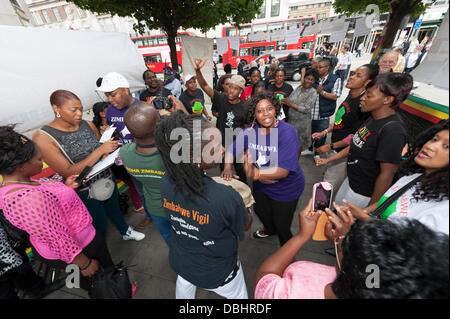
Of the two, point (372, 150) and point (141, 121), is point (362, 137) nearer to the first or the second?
point (372, 150)

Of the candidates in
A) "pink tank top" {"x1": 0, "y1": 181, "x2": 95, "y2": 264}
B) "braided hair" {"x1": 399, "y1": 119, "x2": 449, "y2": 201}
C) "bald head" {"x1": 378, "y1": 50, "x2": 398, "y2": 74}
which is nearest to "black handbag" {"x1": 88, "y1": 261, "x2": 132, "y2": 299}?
"pink tank top" {"x1": 0, "y1": 181, "x2": 95, "y2": 264}

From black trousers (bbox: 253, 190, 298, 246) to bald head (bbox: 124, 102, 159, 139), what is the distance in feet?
4.84

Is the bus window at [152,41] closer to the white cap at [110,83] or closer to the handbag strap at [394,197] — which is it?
the white cap at [110,83]

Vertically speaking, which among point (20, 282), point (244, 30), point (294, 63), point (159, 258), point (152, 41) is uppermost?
point (244, 30)

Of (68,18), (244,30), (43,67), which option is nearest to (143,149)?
(43,67)

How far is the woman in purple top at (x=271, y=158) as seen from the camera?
75.8 inches

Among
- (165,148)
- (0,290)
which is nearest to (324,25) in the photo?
(165,148)

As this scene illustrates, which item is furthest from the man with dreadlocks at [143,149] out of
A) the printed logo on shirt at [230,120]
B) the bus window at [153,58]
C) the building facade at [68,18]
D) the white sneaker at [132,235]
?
the building facade at [68,18]

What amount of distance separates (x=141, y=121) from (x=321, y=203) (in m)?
1.62

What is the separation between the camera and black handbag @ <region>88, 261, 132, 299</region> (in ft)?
5.43

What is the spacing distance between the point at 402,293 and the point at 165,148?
4.10ft

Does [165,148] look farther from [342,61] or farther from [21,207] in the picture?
[342,61]

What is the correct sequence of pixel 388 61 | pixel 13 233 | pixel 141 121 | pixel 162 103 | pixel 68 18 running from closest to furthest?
pixel 13 233 → pixel 141 121 → pixel 162 103 → pixel 388 61 → pixel 68 18

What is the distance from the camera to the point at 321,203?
1326 millimetres
